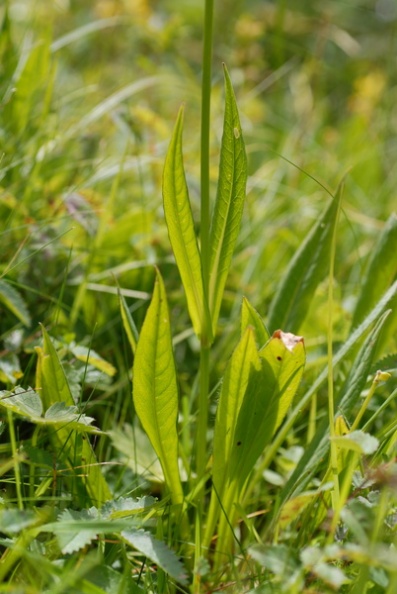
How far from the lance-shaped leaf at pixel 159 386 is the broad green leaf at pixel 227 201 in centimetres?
11

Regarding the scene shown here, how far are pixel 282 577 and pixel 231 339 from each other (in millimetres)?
796

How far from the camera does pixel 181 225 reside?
90 centimetres

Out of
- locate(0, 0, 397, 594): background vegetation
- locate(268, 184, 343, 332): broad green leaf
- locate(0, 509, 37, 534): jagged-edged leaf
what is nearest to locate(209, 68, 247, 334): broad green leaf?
locate(0, 0, 397, 594): background vegetation

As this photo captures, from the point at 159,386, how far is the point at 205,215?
0.23 meters

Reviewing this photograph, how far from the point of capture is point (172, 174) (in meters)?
0.88

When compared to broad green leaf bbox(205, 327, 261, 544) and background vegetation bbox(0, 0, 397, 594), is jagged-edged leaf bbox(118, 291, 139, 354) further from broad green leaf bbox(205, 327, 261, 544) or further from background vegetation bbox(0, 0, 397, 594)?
broad green leaf bbox(205, 327, 261, 544)

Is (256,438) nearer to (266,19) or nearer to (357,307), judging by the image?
(357,307)

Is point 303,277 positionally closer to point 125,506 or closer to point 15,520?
point 125,506

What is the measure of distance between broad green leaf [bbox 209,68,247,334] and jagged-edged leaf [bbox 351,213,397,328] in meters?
0.33

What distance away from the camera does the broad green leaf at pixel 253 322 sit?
3.07ft

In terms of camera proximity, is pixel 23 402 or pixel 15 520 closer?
pixel 15 520

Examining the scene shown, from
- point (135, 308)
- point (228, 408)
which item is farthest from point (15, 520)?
point (135, 308)

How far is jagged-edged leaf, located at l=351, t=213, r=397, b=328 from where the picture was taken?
44.8 inches

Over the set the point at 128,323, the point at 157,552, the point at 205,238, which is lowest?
the point at 157,552
